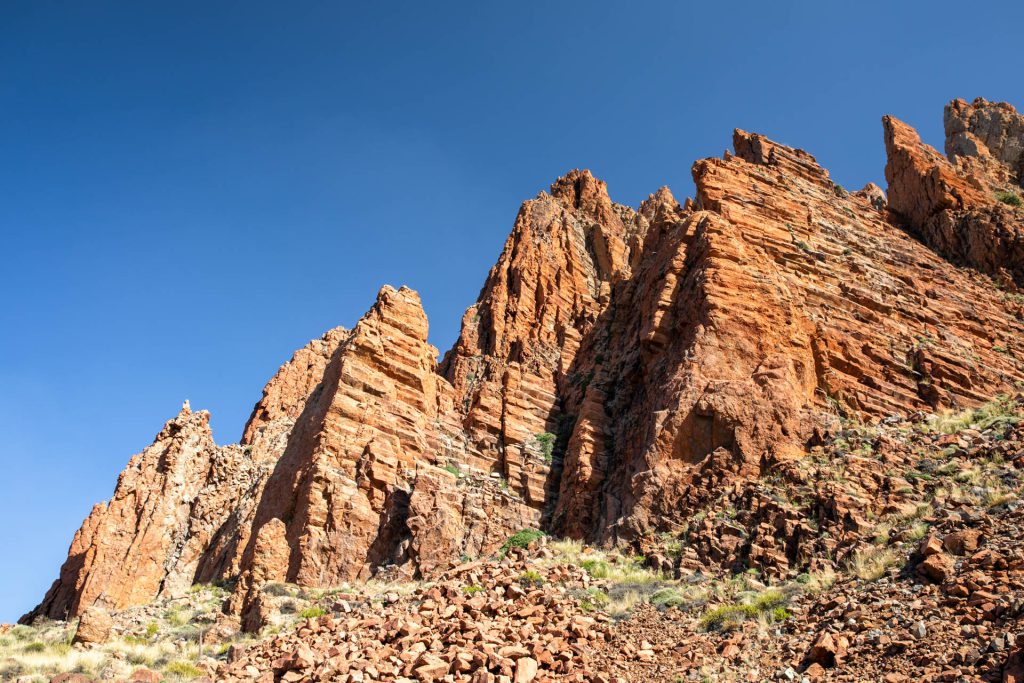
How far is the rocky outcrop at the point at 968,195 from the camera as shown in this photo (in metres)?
35.6

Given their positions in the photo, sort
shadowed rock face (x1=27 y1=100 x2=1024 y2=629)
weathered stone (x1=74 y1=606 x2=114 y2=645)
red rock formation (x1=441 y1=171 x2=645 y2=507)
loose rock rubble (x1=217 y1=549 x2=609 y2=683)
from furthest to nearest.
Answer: red rock formation (x1=441 y1=171 x2=645 y2=507) → shadowed rock face (x1=27 y1=100 x2=1024 y2=629) → weathered stone (x1=74 y1=606 x2=114 y2=645) → loose rock rubble (x1=217 y1=549 x2=609 y2=683)

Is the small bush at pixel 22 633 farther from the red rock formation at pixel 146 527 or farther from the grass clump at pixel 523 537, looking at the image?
the grass clump at pixel 523 537

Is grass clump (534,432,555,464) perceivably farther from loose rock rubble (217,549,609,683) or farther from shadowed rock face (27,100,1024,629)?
loose rock rubble (217,549,609,683)

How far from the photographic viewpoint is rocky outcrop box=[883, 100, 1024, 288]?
117ft

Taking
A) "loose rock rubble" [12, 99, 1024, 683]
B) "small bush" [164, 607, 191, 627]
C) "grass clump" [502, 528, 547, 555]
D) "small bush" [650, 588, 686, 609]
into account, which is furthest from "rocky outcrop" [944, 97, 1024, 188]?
"small bush" [164, 607, 191, 627]

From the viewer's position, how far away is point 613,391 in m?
32.3

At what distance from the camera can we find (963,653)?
1111 centimetres

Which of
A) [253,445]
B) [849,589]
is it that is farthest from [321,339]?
[849,589]

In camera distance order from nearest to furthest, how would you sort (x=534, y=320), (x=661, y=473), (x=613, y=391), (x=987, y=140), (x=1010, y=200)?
1. (x=661, y=473)
2. (x=613, y=391)
3. (x=1010, y=200)
4. (x=534, y=320)
5. (x=987, y=140)

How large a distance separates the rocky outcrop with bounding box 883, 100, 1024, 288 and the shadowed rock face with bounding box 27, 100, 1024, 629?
148 mm

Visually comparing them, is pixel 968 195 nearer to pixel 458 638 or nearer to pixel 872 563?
pixel 872 563

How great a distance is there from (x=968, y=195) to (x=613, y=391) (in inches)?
867

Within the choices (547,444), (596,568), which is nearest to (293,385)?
(547,444)

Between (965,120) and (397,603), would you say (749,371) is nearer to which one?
(397,603)
